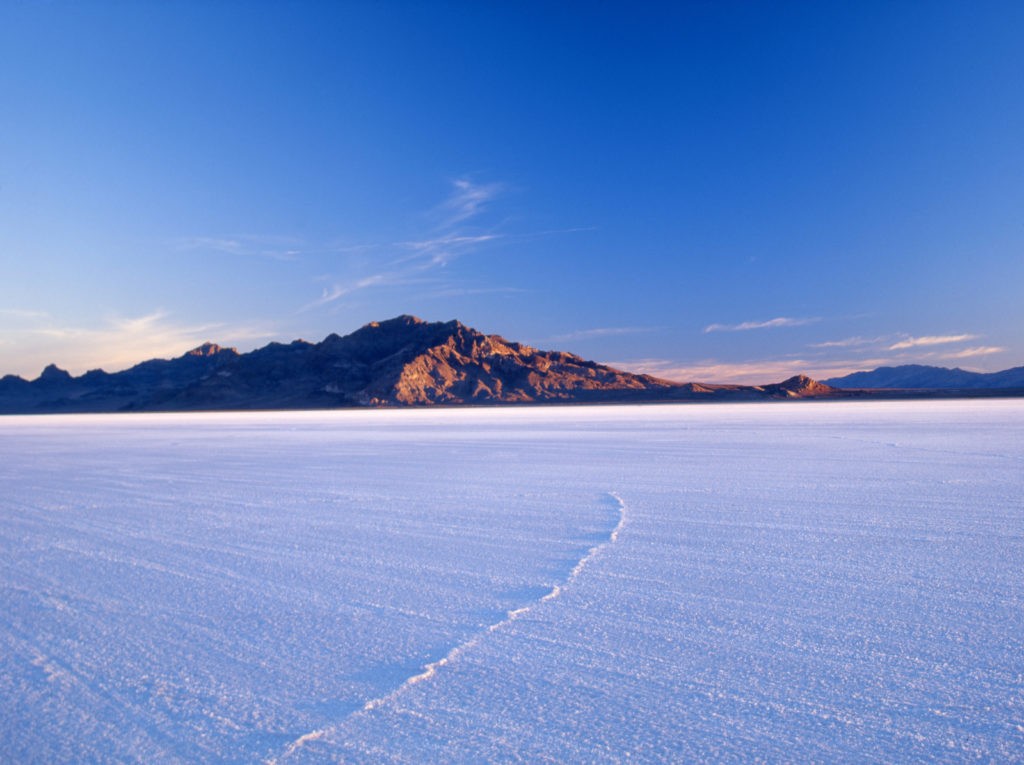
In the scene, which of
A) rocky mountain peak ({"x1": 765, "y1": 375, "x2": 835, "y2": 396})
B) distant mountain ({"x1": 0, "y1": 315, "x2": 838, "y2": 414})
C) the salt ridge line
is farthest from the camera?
distant mountain ({"x1": 0, "y1": 315, "x2": 838, "y2": 414})

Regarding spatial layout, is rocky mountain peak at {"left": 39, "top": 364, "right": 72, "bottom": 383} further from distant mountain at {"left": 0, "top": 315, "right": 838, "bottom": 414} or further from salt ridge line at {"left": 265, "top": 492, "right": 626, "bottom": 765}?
salt ridge line at {"left": 265, "top": 492, "right": 626, "bottom": 765}

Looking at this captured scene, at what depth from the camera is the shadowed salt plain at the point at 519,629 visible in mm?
2268

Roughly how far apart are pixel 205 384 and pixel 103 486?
132997mm

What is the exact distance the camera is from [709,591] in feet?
12.3

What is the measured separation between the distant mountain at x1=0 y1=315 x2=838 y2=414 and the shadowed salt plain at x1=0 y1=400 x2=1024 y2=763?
94.3m

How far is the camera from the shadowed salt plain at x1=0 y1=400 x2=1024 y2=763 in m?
2.27

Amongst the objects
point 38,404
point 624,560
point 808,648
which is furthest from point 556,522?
point 38,404

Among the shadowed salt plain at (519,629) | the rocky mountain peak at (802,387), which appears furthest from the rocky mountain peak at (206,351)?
the shadowed salt plain at (519,629)

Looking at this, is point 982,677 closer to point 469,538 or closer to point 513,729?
point 513,729

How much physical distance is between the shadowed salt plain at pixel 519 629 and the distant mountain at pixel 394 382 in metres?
94.3

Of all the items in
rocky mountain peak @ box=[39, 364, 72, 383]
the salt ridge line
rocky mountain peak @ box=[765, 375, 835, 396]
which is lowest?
the salt ridge line

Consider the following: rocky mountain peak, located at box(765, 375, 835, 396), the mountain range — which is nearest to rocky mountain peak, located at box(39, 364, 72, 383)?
the mountain range

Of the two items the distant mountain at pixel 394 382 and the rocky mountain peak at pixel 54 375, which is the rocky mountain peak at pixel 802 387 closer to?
→ the distant mountain at pixel 394 382

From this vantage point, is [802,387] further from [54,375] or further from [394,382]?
[54,375]
